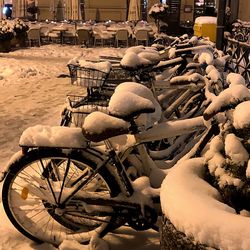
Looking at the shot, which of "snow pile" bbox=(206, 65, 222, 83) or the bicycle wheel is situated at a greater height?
"snow pile" bbox=(206, 65, 222, 83)

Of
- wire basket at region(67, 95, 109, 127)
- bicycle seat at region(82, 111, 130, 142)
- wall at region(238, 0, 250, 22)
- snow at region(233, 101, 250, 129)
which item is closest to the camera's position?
snow at region(233, 101, 250, 129)

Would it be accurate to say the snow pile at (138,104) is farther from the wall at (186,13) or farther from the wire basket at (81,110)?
the wall at (186,13)

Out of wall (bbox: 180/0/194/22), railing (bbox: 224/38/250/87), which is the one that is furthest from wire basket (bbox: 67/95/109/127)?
wall (bbox: 180/0/194/22)

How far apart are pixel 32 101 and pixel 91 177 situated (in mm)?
5679

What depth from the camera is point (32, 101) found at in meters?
8.27

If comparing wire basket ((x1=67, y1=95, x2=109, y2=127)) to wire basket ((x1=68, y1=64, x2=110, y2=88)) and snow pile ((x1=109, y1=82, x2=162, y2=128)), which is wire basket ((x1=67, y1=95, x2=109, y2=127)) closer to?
wire basket ((x1=68, y1=64, x2=110, y2=88))

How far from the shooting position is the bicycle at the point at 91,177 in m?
2.83

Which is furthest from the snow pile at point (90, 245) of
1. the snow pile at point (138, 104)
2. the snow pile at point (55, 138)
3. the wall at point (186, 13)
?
the wall at point (186, 13)

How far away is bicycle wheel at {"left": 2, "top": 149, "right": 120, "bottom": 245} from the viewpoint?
2.90 metres

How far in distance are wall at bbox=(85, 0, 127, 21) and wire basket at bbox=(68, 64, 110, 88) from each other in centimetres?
2197

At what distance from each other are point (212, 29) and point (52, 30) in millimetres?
9065

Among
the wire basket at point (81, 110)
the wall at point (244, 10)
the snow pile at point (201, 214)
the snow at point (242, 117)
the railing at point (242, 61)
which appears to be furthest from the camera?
the wall at point (244, 10)

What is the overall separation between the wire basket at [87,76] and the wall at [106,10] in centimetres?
2197

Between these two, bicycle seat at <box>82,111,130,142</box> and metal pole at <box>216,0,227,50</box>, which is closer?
bicycle seat at <box>82,111,130,142</box>
